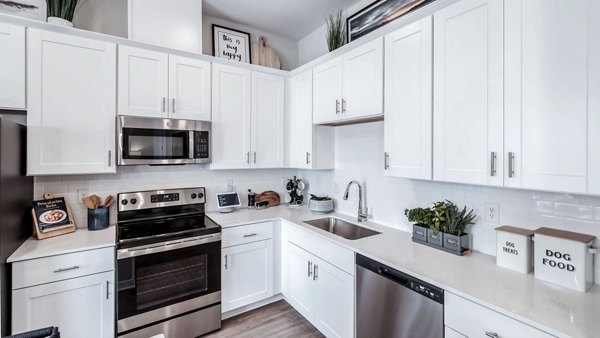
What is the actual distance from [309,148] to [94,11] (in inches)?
88.4

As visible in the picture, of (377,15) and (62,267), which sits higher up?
(377,15)

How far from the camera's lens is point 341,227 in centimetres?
264

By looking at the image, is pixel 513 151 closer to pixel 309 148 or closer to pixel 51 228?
pixel 309 148

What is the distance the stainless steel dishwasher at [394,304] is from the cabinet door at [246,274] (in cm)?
108

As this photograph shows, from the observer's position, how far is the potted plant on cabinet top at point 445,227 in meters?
1.70

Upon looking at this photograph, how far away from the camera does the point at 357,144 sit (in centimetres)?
265

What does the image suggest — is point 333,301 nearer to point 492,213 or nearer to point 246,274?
point 246,274

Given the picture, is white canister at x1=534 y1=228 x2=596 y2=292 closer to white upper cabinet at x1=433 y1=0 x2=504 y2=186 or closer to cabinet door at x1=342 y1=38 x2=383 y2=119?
white upper cabinet at x1=433 y1=0 x2=504 y2=186

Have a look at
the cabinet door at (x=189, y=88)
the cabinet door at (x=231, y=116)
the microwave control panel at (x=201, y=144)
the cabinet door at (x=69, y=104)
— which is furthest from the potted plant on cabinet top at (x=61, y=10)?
the microwave control panel at (x=201, y=144)

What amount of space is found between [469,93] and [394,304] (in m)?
1.27

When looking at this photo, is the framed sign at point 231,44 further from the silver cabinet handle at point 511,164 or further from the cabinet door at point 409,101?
the silver cabinet handle at point 511,164

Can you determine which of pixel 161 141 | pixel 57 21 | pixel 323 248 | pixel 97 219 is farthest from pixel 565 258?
pixel 57 21

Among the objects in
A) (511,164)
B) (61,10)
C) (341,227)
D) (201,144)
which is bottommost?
(341,227)

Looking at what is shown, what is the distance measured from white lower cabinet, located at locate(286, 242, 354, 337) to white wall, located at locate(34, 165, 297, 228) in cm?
96
